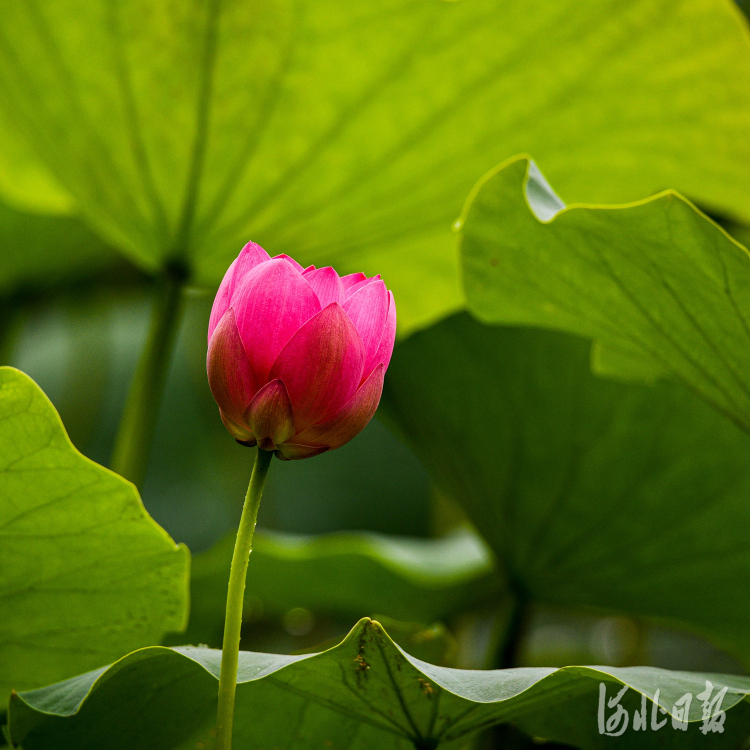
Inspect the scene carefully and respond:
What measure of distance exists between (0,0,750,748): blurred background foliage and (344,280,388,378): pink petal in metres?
0.19

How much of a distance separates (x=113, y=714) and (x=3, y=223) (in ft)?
1.83

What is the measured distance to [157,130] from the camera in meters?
0.47

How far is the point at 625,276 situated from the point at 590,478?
0.23 meters

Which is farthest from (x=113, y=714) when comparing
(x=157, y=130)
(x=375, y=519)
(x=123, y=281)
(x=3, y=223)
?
(x=375, y=519)

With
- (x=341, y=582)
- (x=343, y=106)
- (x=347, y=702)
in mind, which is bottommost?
(x=341, y=582)

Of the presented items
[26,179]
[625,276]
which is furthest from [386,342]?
[26,179]

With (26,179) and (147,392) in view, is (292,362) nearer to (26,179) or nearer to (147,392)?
(147,392)

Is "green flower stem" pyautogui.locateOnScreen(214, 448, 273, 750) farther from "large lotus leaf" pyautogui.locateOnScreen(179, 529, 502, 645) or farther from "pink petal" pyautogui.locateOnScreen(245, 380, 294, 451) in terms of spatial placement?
"large lotus leaf" pyautogui.locateOnScreen(179, 529, 502, 645)

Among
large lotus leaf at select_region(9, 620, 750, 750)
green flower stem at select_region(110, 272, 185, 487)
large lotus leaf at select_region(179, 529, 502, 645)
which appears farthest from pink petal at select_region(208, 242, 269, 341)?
large lotus leaf at select_region(179, 529, 502, 645)

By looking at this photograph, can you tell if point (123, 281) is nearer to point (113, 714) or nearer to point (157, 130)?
point (157, 130)

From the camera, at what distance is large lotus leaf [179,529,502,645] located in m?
0.73

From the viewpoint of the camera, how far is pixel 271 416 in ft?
0.86

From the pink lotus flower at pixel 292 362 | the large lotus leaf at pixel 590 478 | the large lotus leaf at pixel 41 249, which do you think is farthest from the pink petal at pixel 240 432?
the large lotus leaf at pixel 41 249

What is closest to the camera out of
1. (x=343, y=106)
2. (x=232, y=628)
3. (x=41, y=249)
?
(x=232, y=628)
